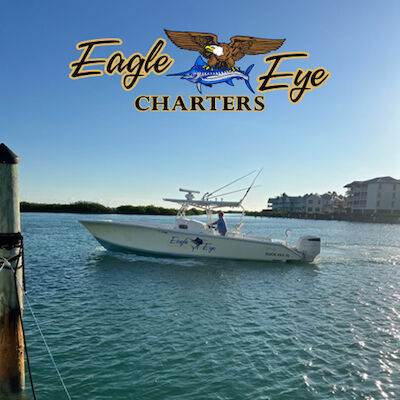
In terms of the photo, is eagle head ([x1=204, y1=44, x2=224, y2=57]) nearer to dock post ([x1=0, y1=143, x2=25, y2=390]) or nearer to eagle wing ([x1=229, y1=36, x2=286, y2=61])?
eagle wing ([x1=229, y1=36, x2=286, y2=61])

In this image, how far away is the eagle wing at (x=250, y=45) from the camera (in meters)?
17.9

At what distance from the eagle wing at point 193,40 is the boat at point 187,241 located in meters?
8.63

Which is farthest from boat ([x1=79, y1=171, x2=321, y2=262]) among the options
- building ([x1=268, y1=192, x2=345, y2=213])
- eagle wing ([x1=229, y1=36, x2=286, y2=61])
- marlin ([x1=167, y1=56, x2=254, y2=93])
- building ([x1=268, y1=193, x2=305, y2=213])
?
building ([x1=268, y1=193, x2=305, y2=213])

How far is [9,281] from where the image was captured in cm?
416

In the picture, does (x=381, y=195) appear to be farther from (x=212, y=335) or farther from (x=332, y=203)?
(x=212, y=335)

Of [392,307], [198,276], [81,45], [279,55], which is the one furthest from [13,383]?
[279,55]

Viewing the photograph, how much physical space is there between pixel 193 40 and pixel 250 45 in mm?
3663

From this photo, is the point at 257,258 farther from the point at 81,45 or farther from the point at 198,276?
the point at 81,45

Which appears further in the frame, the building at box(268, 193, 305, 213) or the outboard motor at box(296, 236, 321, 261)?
the building at box(268, 193, 305, 213)

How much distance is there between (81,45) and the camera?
46.4 ft

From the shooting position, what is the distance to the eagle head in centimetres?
1722

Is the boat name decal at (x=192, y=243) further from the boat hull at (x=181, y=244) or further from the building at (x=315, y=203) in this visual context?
the building at (x=315, y=203)

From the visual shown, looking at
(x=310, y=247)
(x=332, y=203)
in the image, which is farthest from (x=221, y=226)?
(x=332, y=203)

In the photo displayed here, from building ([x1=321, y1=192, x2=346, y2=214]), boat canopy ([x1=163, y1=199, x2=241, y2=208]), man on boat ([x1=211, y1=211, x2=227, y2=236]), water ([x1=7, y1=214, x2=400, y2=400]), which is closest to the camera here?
water ([x1=7, y1=214, x2=400, y2=400])
